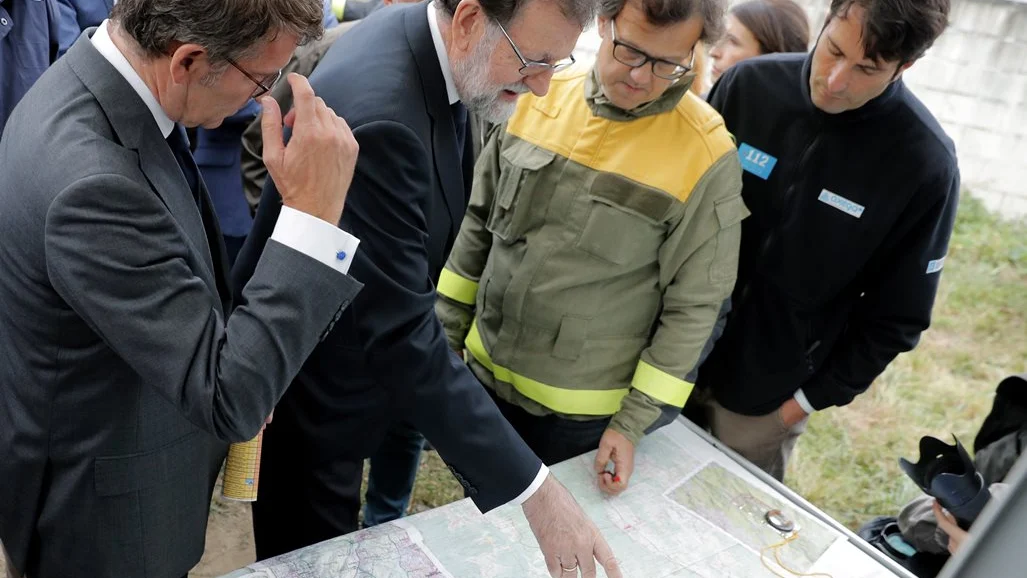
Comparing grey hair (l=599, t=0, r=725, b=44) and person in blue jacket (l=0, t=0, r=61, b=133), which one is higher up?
grey hair (l=599, t=0, r=725, b=44)

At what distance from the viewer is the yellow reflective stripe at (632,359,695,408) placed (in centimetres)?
212

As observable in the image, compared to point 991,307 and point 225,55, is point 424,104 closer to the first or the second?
point 225,55

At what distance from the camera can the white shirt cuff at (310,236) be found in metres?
1.31

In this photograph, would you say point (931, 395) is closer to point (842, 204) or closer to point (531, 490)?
point (842, 204)

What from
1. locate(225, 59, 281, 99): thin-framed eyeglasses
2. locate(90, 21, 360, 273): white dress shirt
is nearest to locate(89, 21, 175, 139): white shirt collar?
locate(90, 21, 360, 273): white dress shirt

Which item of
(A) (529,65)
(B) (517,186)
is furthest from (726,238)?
(A) (529,65)

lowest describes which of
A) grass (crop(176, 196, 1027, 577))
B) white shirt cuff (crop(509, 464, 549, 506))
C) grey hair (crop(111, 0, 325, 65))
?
grass (crop(176, 196, 1027, 577))

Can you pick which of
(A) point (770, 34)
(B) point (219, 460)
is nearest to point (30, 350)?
(B) point (219, 460)

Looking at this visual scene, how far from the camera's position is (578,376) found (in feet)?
7.20

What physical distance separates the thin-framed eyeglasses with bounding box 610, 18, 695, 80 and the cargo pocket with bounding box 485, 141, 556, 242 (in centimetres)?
28

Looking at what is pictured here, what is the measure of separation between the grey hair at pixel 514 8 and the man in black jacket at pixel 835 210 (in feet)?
2.76

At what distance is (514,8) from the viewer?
5.23 ft

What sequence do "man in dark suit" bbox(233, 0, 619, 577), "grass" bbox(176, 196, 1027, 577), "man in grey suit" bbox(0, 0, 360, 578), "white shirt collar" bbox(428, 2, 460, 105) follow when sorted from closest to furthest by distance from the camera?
"man in grey suit" bbox(0, 0, 360, 578) → "man in dark suit" bbox(233, 0, 619, 577) → "white shirt collar" bbox(428, 2, 460, 105) → "grass" bbox(176, 196, 1027, 577)

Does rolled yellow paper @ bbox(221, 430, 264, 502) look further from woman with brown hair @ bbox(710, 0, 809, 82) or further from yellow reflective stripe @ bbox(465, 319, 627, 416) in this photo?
woman with brown hair @ bbox(710, 0, 809, 82)
